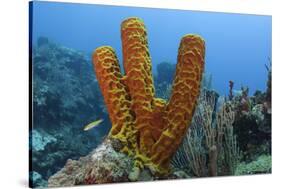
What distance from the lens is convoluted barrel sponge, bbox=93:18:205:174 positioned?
18.1ft

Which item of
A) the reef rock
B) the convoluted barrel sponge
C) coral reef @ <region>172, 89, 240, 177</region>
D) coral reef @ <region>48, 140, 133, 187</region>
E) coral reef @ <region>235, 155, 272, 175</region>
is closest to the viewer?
the reef rock

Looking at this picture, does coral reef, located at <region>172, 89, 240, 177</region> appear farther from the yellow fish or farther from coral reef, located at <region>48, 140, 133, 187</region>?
the yellow fish

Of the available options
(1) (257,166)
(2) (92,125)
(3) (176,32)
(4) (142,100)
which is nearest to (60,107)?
(2) (92,125)

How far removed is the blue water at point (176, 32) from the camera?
5340mm

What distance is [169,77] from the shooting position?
574cm

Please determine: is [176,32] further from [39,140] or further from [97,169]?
[39,140]

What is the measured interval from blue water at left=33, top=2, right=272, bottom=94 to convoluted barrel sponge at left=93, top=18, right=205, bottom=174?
92 millimetres

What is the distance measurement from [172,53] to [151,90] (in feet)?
1.39

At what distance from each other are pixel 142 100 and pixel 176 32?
30.1 inches

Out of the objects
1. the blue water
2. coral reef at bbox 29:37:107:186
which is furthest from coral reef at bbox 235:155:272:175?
coral reef at bbox 29:37:107:186

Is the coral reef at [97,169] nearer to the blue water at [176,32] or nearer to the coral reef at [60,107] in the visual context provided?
the coral reef at [60,107]

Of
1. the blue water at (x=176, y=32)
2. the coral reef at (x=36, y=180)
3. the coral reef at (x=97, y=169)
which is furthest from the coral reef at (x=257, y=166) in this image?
the coral reef at (x=36, y=180)

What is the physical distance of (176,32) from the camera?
580 cm
